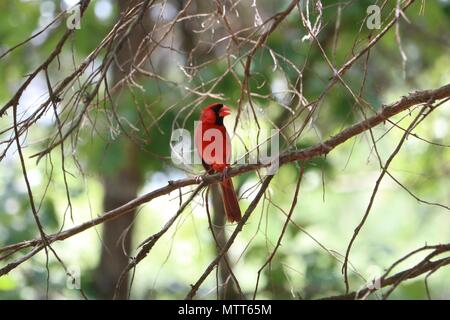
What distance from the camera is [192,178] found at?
9.89 feet

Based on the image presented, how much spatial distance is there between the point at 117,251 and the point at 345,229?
359 cm

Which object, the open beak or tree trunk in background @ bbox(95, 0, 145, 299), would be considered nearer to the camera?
the open beak

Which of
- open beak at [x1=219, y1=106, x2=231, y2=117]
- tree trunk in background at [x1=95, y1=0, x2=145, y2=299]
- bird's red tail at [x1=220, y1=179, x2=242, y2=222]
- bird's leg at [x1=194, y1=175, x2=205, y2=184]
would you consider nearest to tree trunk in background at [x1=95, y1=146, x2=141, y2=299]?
tree trunk in background at [x1=95, y1=0, x2=145, y2=299]

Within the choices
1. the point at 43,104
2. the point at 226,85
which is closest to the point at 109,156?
the point at 226,85

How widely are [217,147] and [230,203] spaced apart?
40 cm

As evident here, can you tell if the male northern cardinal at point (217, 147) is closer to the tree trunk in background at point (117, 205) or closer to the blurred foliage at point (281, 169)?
the blurred foliage at point (281, 169)

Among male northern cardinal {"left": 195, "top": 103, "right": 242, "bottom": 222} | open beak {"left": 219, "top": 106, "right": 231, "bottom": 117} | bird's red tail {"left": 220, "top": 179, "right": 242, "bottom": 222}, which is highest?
open beak {"left": 219, "top": 106, "right": 231, "bottom": 117}

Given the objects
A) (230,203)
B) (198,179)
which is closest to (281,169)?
(230,203)

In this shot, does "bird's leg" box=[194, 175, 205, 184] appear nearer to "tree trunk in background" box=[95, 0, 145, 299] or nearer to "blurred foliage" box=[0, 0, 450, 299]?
"blurred foliage" box=[0, 0, 450, 299]

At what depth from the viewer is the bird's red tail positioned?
457cm

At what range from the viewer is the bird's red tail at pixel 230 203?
15.0 feet

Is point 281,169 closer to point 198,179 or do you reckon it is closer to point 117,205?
point 117,205

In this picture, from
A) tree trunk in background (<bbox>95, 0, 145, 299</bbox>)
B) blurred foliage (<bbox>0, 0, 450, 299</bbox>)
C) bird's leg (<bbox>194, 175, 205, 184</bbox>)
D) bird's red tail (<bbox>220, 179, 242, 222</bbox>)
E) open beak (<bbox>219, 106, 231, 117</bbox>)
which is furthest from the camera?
tree trunk in background (<bbox>95, 0, 145, 299</bbox>)
